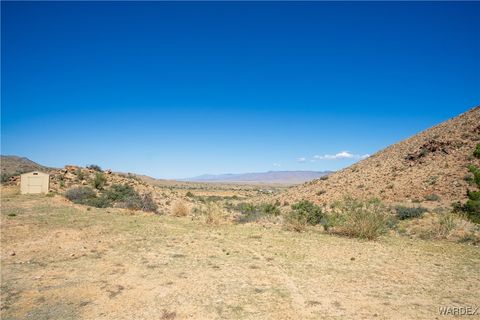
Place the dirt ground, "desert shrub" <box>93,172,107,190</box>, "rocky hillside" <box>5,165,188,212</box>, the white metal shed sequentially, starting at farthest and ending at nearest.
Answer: "desert shrub" <box>93,172,107,190</box> < "rocky hillside" <box>5,165,188,212</box> < the white metal shed < the dirt ground

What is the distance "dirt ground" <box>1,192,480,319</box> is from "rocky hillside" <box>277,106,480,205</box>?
20.4m

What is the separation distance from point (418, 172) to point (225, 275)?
33.0 meters

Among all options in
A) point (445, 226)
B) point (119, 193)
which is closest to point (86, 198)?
point (119, 193)

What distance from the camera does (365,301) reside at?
7.11 meters

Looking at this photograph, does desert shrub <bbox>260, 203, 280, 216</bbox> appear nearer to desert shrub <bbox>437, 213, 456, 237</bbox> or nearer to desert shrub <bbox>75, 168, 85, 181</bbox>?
desert shrub <bbox>437, 213, 456, 237</bbox>

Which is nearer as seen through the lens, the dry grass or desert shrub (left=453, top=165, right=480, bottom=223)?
the dry grass

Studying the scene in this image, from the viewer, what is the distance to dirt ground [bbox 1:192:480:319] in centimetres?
685

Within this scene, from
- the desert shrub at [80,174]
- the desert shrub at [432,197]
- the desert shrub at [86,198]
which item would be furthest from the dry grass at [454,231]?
the desert shrub at [80,174]

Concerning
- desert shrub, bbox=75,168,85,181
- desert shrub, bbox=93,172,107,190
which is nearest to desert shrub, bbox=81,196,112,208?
desert shrub, bbox=93,172,107,190

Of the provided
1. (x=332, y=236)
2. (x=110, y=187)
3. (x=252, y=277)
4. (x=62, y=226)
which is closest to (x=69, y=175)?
(x=110, y=187)

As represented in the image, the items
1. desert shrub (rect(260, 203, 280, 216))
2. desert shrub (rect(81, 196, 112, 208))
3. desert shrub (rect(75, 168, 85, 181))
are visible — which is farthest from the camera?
desert shrub (rect(75, 168, 85, 181))

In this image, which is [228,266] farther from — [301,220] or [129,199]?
[129,199]

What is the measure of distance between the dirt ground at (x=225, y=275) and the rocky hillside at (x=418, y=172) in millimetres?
20363

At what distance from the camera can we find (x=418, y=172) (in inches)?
1430
